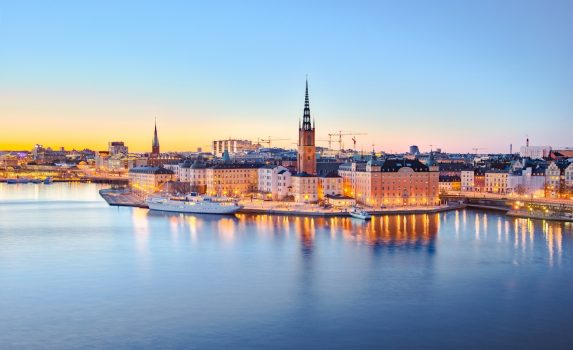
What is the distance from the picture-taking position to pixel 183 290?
11.6m

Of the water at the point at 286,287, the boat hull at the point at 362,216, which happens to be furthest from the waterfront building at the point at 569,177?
the boat hull at the point at 362,216

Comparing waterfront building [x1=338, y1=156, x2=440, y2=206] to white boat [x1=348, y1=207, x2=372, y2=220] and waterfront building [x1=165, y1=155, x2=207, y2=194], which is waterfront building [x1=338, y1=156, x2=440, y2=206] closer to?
white boat [x1=348, y1=207, x2=372, y2=220]

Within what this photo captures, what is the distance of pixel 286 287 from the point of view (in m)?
11.8

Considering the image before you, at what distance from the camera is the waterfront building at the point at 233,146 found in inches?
3834

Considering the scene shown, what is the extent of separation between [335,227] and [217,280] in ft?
26.6

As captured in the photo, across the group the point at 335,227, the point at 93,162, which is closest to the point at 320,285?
the point at 335,227

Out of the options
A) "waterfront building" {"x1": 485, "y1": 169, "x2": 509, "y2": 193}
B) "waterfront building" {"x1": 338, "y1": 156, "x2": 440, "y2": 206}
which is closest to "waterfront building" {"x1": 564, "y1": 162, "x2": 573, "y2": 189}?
"waterfront building" {"x1": 485, "y1": 169, "x2": 509, "y2": 193}

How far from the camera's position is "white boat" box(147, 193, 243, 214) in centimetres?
2459

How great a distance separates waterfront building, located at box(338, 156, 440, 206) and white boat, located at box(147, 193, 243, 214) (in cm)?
517

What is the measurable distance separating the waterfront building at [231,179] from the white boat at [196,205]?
435 cm

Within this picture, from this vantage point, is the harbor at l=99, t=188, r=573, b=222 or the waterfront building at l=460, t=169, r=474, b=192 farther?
the waterfront building at l=460, t=169, r=474, b=192

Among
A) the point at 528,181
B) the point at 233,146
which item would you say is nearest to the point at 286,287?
the point at 528,181

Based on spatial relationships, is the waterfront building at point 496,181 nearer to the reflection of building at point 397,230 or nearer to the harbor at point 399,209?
the harbor at point 399,209

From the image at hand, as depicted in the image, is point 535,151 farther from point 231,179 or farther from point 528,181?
point 231,179
